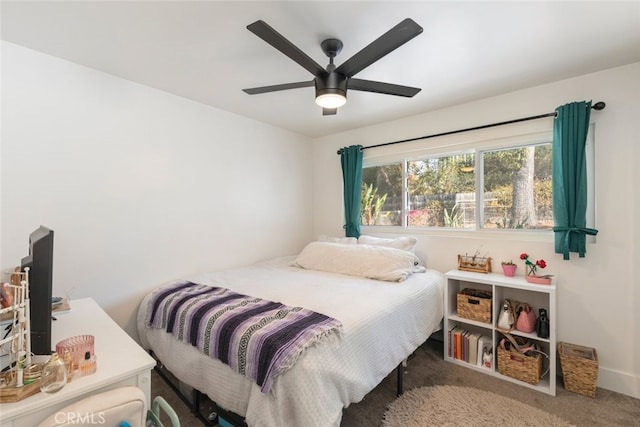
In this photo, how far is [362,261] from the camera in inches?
106

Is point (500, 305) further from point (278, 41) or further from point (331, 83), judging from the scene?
point (278, 41)

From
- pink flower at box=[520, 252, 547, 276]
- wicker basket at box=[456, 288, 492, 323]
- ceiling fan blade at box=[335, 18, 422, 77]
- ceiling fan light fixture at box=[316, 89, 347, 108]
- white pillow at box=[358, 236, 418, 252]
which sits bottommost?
wicker basket at box=[456, 288, 492, 323]

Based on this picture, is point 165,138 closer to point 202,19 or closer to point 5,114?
point 5,114

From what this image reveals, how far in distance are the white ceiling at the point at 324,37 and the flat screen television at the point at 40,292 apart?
1.29 m

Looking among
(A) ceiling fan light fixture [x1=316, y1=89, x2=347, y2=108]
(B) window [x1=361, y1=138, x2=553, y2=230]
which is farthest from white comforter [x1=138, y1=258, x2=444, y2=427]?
(A) ceiling fan light fixture [x1=316, y1=89, x2=347, y2=108]

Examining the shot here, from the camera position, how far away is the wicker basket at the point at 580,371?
200cm

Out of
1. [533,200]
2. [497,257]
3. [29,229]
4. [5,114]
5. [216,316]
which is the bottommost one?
[216,316]

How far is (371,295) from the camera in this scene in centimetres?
202

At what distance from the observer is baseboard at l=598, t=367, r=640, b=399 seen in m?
2.02

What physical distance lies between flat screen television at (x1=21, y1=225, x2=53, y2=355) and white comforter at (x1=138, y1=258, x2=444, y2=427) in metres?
0.75

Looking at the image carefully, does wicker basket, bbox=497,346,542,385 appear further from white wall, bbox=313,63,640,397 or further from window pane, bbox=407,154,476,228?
window pane, bbox=407,154,476,228

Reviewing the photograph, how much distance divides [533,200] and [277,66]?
2.46 m

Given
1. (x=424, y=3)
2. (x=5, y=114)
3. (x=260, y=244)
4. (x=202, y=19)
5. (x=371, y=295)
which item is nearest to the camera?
(x=424, y=3)

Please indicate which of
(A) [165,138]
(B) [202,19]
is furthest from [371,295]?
(A) [165,138]
